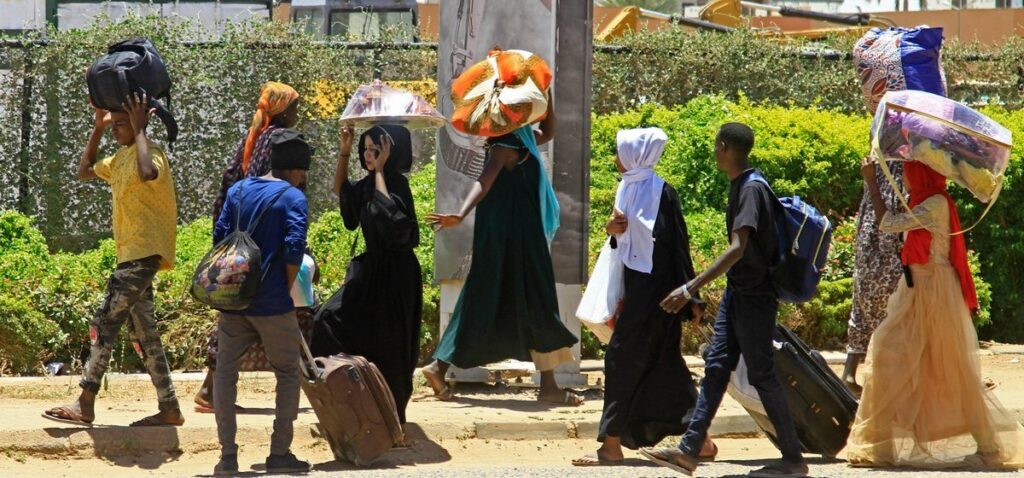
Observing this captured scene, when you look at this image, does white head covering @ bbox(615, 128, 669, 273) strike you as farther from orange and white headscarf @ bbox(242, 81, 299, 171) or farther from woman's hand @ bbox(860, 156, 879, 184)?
orange and white headscarf @ bbox(242, 81, 299, 171)

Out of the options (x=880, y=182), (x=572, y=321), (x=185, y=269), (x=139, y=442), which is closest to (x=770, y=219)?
(x=880, y=182)

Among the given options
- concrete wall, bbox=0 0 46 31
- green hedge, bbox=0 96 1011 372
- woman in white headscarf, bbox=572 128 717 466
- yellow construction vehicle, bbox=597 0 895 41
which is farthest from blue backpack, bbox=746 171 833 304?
concrete wall, bbox=0 0 46 31

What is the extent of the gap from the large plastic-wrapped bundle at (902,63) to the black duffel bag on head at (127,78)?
3.77 m

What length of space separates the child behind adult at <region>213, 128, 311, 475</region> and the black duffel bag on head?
1.00 m

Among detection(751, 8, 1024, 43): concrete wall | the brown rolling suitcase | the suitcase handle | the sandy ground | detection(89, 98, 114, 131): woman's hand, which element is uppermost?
detection(751, 8, 1024, 43): concrete wall

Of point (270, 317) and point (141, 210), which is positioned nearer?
point (270, 317)

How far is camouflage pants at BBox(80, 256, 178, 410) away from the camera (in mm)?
7602

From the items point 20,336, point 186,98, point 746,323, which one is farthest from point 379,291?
point 186,98

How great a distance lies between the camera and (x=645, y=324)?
7.16 meters

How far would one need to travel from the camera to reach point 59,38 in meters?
13.1

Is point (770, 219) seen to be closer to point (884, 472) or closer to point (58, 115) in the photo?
point (884, 472)

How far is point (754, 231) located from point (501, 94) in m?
2.09

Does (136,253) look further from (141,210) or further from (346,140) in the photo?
(346,140)

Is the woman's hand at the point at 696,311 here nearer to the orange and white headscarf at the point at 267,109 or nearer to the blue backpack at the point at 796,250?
the blue backpack at the point at 796,250
